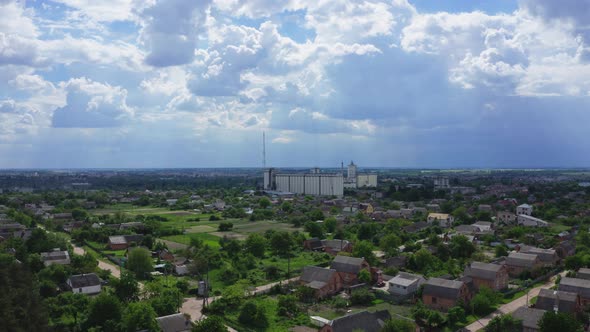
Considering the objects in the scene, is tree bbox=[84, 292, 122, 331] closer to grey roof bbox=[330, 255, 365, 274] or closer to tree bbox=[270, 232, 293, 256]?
grey roof bbox=[330, 255, 365, 274]

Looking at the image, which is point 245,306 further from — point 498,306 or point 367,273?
point 498,306

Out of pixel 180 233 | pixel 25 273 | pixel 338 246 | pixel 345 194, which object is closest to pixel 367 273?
pixel 338 246

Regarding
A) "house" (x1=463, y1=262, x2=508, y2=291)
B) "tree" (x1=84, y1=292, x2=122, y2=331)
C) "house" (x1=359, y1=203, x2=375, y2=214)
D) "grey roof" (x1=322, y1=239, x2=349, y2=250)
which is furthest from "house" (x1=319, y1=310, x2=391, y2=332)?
"house" (x1=359, y1=203, x2=375, y2=214)

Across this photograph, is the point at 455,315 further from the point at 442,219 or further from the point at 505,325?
the point at 442,219

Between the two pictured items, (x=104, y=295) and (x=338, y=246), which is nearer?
(x=104, y=295)

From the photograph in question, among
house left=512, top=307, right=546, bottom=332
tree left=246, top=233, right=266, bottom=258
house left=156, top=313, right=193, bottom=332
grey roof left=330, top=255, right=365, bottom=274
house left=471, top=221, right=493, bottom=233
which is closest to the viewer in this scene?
house left=156, top=313, right=193, bottom=332

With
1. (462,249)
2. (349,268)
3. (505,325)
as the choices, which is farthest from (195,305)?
(462,249)

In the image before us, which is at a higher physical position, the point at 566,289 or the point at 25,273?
the point at 25,273
